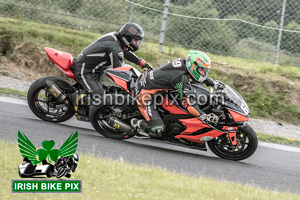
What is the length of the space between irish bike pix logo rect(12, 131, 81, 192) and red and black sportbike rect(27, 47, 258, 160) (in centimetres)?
200

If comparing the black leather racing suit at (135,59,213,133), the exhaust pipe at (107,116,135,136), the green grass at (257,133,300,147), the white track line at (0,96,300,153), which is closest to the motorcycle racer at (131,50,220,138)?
the black leather racing suit at (135,59,213,133)

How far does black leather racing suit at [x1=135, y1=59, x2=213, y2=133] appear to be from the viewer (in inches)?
271

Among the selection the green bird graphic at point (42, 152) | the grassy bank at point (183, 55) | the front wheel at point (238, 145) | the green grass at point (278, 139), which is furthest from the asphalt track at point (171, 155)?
the grassy bank at point (183, 55)

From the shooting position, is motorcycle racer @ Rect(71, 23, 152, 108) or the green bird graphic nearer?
the green bird graphic

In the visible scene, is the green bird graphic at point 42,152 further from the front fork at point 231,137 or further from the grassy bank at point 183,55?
the grassy bank at point 183,55

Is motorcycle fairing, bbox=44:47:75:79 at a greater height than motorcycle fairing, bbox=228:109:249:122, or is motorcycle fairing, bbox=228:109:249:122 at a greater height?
motorcycle fairing, bbox=44:47:75:79

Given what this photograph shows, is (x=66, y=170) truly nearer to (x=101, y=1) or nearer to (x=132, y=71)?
(x=132, y=71)

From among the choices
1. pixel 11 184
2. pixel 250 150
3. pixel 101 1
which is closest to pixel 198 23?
pixel 101 1

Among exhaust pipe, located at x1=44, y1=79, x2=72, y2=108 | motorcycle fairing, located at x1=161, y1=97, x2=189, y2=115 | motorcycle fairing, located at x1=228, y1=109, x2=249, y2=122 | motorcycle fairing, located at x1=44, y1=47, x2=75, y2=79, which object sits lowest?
motorcycle fairing, located at x1=228, y1=109, x2=249, y2=122

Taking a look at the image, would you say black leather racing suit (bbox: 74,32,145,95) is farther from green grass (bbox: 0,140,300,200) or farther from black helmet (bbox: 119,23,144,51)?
green grass (bbox: 0,140,300,200)

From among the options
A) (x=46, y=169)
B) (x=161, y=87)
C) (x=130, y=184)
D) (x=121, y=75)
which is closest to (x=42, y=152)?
(x=46, y=169)

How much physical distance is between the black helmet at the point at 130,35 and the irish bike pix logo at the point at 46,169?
2785 mm

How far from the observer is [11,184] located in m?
4.63

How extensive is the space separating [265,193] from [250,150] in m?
1.52
